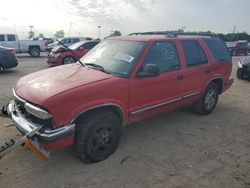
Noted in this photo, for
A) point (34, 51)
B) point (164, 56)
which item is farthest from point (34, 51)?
point (164, 56)

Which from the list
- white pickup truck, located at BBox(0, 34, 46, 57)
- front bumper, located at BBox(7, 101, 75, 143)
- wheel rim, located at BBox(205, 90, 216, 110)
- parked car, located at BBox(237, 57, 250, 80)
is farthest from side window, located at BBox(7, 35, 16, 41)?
front bumper, located at BBox(7, 101, 75, 143)

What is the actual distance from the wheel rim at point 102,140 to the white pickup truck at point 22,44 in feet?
59.2

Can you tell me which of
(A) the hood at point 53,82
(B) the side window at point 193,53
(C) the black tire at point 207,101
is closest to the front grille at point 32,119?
(A) the hood at point 53,82

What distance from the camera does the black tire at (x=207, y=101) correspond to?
18.6 feet

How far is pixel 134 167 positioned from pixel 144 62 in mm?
1660

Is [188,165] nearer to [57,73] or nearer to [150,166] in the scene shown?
[150,166]

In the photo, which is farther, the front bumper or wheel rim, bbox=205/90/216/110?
wheel rim, bbox=205/90/216/110

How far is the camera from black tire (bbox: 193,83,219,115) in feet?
18.6

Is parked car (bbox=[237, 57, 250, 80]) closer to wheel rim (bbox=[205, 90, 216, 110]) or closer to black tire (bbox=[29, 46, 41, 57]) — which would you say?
wheel rim (bbox=[205, 90, 216, 110])

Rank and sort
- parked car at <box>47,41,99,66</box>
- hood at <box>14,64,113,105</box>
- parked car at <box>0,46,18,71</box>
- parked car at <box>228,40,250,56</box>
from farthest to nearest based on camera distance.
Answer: parked car at <box>228,40,250,56</box> → parked car at <box>47,41,99,66</box> → parked car at <box>0,46,18,71</box> → hood at <box>14,64,113,105</box>

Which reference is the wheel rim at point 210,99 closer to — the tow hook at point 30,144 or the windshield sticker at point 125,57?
the windshield sticker at point 125,57

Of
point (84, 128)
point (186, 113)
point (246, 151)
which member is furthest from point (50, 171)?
point (186, 113)

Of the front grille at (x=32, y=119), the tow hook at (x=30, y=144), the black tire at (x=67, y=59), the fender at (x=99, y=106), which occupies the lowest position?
the black tire at (x=67, y=59)

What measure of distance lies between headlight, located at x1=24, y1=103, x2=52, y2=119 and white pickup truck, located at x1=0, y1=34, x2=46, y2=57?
17.8m
